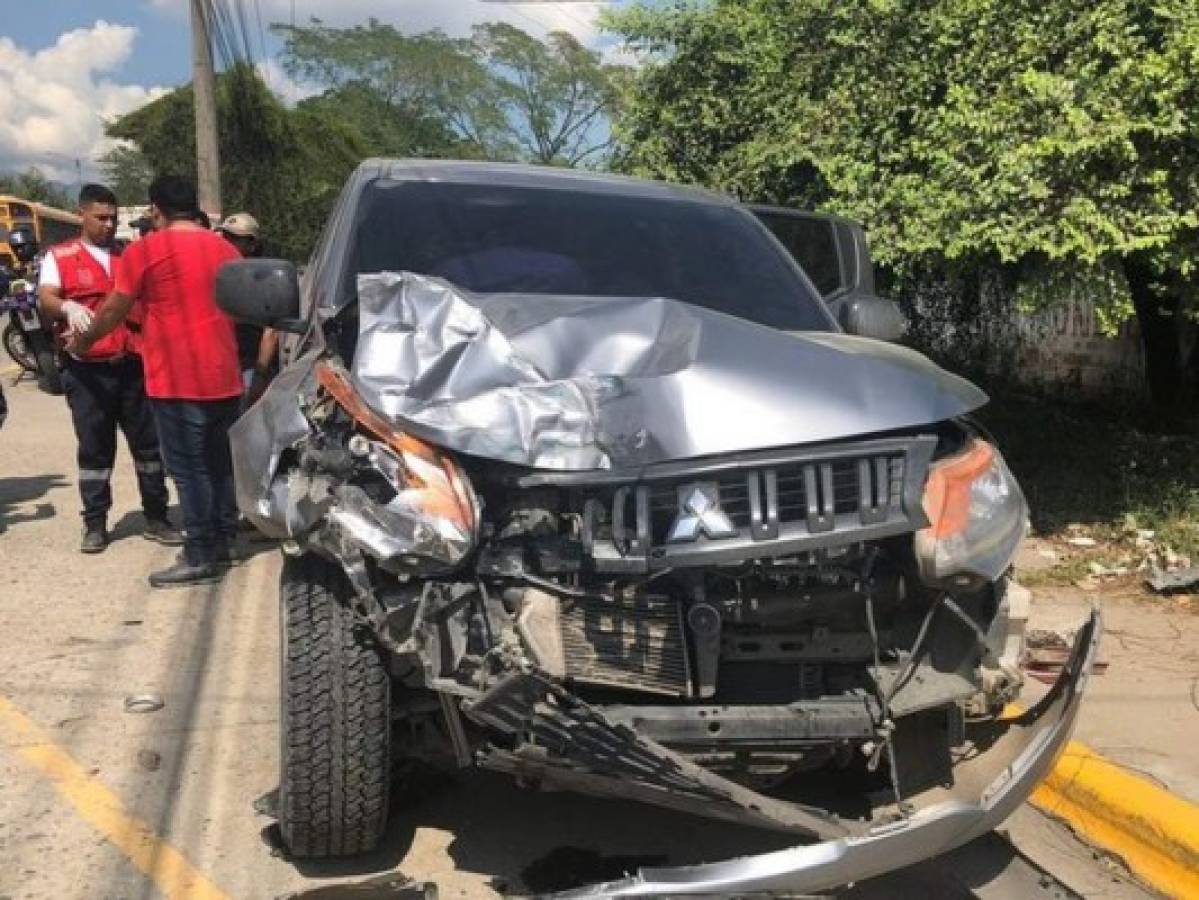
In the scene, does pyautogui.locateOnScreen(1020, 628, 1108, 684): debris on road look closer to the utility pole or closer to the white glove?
the white glove

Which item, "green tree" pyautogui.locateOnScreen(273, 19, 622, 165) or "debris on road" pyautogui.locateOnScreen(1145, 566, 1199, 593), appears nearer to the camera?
"debris on road" pyautogui.locateOnScreen(1145, 566, 1199, 593)

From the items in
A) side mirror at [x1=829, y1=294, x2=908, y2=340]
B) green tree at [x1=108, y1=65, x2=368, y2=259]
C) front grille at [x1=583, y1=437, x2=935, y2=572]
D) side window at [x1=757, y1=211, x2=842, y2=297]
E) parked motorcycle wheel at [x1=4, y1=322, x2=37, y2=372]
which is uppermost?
green tree at [x1=108, y1=65, x2=368, y2=259]

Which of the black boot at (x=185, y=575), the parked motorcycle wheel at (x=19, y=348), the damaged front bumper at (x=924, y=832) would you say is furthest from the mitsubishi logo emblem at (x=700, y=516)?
the parked motorcycle wheel at (x=19, y=348)

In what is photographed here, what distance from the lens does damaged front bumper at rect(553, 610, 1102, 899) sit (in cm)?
260

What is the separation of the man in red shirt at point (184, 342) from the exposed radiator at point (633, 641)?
3.47 m

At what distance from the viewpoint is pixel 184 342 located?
5.75 meters

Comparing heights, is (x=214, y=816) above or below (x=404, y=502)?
below

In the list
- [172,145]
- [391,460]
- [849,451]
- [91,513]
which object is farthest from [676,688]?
[172,145]

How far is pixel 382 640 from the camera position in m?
2.87

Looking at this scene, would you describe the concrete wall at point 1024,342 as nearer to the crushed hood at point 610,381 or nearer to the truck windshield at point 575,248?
the truck windshield at point 575,248

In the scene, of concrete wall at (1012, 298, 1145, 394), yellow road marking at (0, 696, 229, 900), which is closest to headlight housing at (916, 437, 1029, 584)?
yellow road marking at (0, 696, 229, 900)

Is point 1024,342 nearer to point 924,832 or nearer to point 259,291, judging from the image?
point 259,291

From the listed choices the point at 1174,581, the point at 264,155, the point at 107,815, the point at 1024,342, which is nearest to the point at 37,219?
the point at 264,155

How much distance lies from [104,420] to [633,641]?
479 cm
